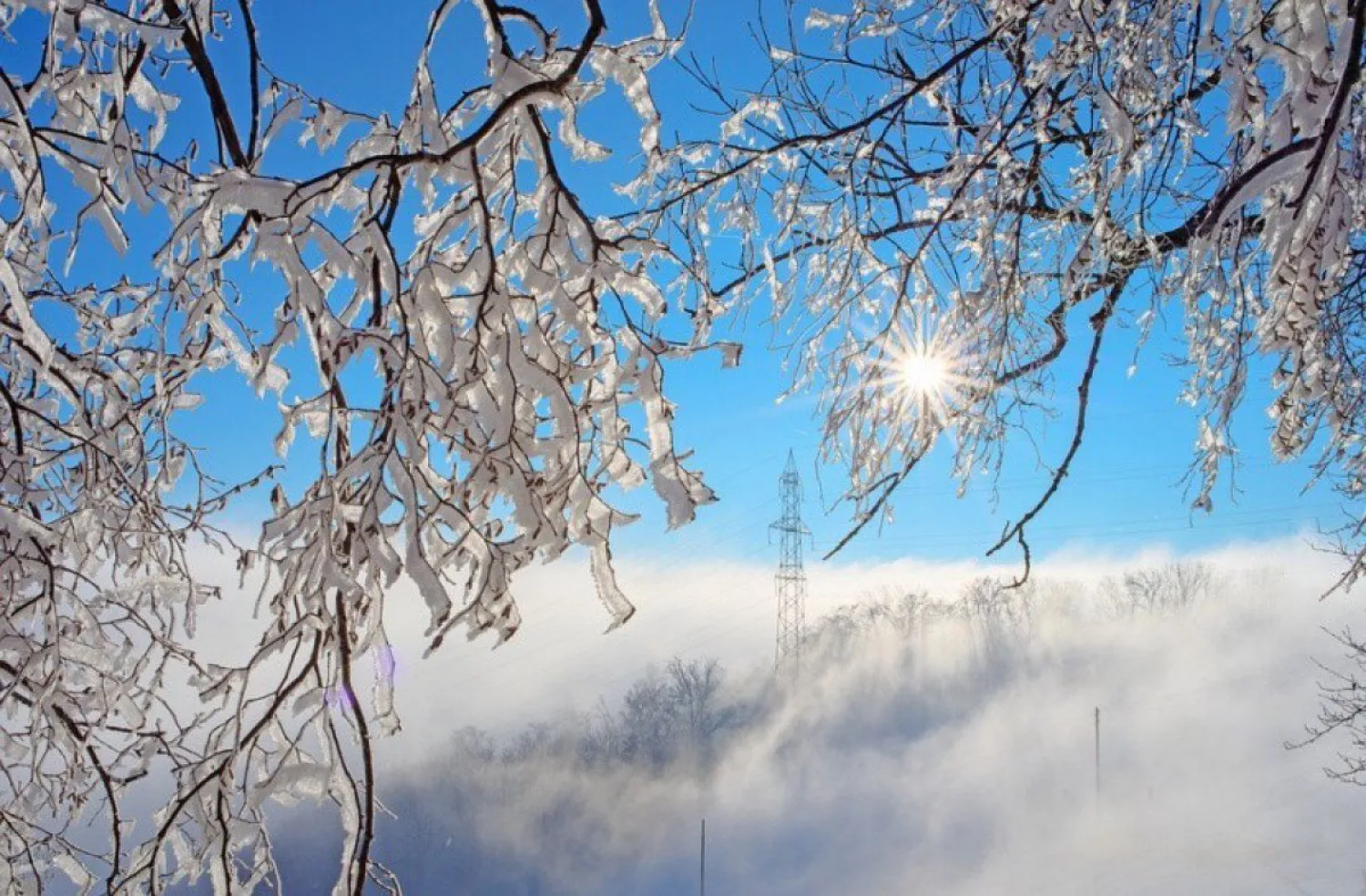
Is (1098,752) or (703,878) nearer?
(703,878)

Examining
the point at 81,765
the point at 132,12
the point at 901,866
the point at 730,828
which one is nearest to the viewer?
the point at 132,12

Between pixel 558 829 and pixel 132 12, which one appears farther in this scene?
pixel 558 829

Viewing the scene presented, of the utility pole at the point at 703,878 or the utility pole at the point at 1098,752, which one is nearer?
the utility pole at the point at 703,878

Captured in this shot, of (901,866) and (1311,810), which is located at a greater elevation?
(1311,810)

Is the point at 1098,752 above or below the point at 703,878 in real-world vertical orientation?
above

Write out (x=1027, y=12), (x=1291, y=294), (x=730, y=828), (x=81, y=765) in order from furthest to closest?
(x=730, y=828), (x=81, y=765), (x=1027, y=12), (x=1291, y=294)

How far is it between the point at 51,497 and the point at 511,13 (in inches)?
65.2

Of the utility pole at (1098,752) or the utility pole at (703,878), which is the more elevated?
the utility pole at (1098,752)

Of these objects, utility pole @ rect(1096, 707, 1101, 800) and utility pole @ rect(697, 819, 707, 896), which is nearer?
utility pole @ rect(697, 819, 707, 896)

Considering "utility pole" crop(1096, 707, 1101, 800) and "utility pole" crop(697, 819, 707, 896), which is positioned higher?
"utility pole" crop(1096, 707, 1101, 800)

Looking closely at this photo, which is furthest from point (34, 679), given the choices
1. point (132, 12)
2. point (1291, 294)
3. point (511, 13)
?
point (1291, 294)

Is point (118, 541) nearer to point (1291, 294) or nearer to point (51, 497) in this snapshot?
point (51, 497)

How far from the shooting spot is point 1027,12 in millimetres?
1712

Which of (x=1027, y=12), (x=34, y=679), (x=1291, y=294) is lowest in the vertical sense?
(x=34, y=679)
